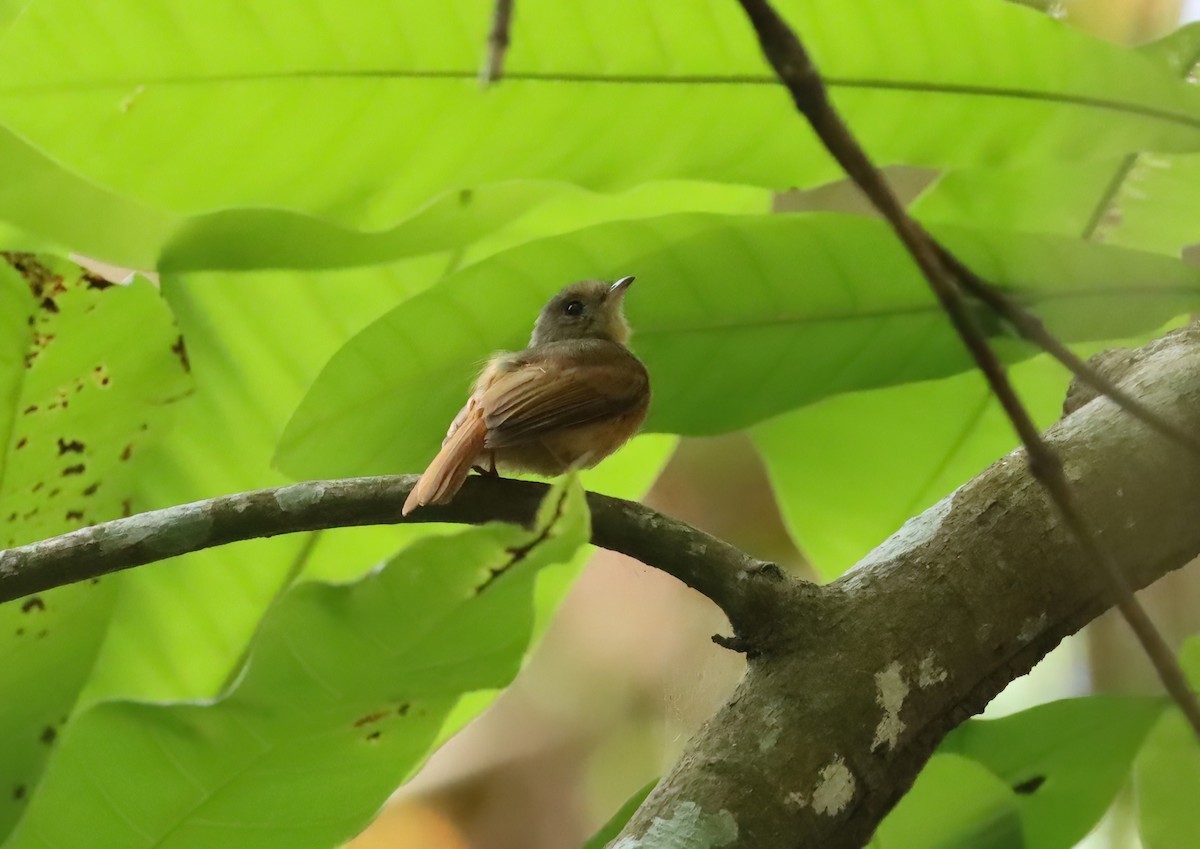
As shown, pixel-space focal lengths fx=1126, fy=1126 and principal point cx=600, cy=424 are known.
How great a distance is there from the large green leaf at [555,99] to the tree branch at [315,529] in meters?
0.43

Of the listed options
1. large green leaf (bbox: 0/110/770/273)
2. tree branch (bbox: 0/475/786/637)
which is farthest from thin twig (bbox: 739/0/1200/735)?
large green leaf (bbox: 0/110/770/273)

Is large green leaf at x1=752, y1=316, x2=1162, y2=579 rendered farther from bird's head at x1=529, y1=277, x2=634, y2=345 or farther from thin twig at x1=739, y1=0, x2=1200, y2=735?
thin twig at x1=739, y1=0, x2=1200, y2=735

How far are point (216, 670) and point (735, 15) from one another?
3.14 feet

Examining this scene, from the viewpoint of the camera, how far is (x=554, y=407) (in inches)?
53.7

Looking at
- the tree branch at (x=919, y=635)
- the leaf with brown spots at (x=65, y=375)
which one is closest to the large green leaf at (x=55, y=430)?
the leaf with brown spots at (x=65, y=375)

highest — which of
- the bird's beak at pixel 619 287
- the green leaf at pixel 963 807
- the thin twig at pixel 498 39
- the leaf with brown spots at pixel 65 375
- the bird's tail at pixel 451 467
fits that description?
the bird's beak at pixel 619 287

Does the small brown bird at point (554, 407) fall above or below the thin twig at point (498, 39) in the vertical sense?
above

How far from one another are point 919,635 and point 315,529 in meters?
0.49

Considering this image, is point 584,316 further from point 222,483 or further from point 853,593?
point 853,593

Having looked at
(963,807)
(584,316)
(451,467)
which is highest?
(584,316)

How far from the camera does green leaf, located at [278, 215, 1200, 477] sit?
1178mm

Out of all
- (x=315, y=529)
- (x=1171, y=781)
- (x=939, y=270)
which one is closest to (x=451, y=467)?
(x=315, y=529)

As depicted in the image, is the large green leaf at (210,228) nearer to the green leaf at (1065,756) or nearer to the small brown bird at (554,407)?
the small brown bird at (554,407)

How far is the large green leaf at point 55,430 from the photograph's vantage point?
1201 millimetres
